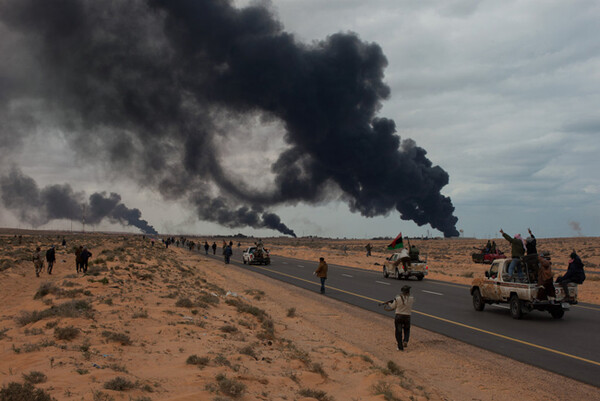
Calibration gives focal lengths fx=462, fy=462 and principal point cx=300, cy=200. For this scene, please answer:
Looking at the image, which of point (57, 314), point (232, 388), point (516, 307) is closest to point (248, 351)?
point (232, 388)

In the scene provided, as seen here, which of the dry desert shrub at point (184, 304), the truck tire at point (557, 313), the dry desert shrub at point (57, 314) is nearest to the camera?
the dry desert shrub at point (57, 314)

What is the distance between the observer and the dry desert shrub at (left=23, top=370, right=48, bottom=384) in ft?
21.5

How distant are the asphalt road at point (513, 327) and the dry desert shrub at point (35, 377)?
9.49 metres

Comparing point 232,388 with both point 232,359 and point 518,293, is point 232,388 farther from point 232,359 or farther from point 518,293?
point 518,293

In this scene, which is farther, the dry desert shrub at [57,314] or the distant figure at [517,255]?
the distant figure at [517,255]

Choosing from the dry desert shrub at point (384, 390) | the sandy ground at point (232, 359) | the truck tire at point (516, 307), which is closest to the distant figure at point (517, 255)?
the truck tire at point (516, 307)

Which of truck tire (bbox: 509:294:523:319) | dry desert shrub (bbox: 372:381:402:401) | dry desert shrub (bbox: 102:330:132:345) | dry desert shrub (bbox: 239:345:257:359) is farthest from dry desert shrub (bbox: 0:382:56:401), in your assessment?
truck tire (bbox: 509:294:523:319)

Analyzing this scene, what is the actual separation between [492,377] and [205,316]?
26.8 ft

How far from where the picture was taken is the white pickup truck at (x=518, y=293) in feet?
48.4

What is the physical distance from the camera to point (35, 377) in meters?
6.66

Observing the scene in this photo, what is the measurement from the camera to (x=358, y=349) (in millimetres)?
11688

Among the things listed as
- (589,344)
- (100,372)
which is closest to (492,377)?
(589,344)

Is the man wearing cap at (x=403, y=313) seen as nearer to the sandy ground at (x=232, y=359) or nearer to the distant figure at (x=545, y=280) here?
the sandy ground at (x=232, y=359)

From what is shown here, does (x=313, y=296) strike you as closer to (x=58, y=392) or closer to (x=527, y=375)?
(x=527, y=375)
